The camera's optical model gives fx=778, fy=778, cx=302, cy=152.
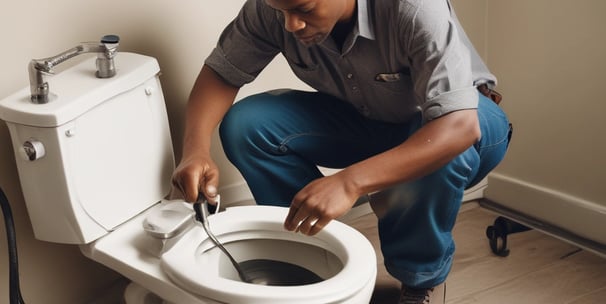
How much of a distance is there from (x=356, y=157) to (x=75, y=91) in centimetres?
64

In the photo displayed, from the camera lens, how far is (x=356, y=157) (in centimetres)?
174

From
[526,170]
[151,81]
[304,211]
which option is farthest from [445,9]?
[526,170]

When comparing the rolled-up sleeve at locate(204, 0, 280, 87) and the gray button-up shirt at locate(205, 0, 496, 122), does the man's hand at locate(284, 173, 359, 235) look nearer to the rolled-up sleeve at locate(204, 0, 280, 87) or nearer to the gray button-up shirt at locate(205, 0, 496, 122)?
the gray button-up shirt at locate(205, 0, 496, 122)

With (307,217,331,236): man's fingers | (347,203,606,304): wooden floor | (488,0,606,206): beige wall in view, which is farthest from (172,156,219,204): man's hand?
(488,0,606,206): beige wall

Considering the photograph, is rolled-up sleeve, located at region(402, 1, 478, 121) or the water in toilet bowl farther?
the water in toilet bowl

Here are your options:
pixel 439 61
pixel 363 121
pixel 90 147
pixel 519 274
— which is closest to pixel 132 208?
pixel 90 147

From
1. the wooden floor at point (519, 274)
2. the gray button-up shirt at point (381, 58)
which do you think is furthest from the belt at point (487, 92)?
the wooden floor at point (519, 274)

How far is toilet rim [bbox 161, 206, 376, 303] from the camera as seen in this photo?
1219mm

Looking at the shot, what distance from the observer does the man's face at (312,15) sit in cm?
132

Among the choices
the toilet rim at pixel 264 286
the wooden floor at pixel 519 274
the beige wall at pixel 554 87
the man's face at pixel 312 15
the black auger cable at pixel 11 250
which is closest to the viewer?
the toilet rim at pixel 264 286

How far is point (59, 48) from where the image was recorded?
1.53 m

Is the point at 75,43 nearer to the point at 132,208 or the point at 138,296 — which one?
the point at 132,208

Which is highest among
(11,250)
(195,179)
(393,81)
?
(393,81)

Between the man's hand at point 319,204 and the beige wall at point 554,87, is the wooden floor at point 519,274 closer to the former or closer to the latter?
the beige wall at point 554,87
